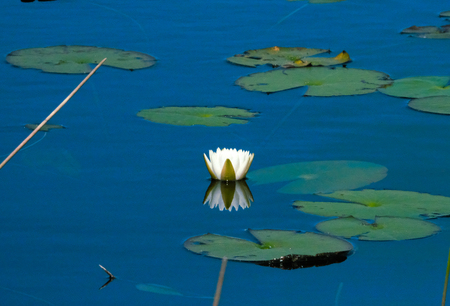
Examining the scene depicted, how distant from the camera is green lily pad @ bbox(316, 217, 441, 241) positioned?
6.77 feet

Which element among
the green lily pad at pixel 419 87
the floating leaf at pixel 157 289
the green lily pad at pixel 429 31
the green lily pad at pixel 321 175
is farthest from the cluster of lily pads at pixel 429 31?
the floating leaf at pixel 157 289

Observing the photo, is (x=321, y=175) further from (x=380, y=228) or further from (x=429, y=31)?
(x=429, y=31)

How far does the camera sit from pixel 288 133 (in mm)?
3080

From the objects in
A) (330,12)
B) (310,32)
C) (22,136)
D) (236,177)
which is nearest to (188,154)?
(236,177)

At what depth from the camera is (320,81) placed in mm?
3811

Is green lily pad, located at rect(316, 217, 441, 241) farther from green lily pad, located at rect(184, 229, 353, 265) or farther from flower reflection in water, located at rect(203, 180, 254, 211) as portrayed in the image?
flower reflection in water, located at rect(203, 180, 254, 211)

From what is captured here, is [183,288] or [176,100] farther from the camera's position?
[176,100]

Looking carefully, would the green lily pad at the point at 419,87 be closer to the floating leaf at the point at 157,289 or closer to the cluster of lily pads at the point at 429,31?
the cluster of lily pads at the point at 429,31

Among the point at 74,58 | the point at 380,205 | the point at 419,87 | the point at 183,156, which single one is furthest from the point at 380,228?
the point at 74,58

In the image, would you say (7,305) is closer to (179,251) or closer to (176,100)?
(179,251)

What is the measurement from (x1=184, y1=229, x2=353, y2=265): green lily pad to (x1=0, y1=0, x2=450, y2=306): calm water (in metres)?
0.04

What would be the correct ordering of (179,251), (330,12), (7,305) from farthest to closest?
(330,12), (179,251), (7,305)

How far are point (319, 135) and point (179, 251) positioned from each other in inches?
49.0

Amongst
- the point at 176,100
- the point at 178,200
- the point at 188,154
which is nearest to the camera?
the point at 178,200
